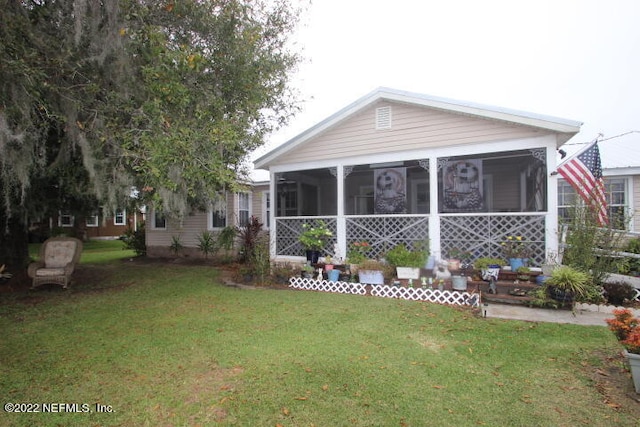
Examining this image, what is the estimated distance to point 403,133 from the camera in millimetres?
7652

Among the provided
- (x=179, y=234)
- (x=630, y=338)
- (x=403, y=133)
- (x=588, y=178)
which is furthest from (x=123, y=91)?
(x=179, y=234)

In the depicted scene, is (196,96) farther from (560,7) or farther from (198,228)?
(560,7)

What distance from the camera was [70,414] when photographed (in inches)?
107

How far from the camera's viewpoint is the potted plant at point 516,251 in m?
6.56

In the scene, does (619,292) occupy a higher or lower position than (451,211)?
lower

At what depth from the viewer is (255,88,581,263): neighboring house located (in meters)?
6.54

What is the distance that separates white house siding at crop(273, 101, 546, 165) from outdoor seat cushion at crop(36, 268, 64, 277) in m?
5.65

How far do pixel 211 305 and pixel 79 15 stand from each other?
4952 millimetres

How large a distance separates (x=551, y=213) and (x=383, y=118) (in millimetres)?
3975

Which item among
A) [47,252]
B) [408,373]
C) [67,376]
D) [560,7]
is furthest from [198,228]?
[560,7]

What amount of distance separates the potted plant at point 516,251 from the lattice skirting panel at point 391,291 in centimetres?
123

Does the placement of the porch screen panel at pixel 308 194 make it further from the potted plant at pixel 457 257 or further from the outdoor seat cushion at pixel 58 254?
the outdoor seat cushion at pixel 58 254

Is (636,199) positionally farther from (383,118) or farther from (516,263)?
(383,118)

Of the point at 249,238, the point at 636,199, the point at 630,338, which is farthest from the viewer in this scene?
the point at 249,238
